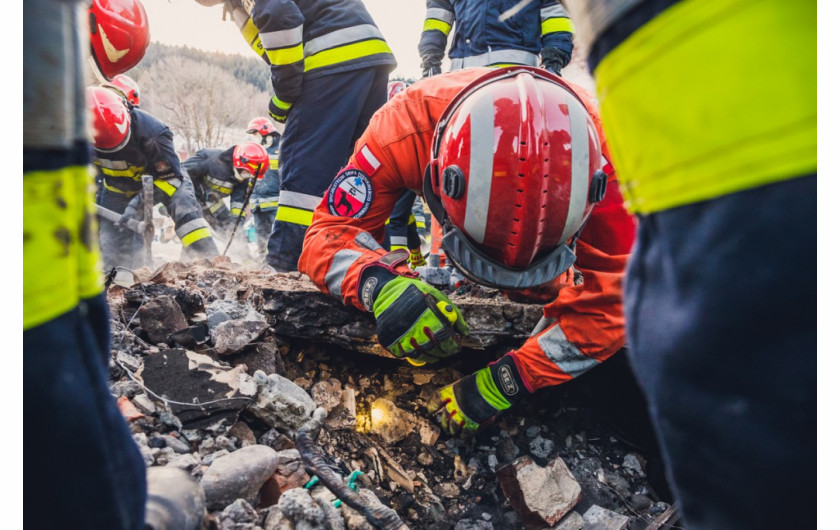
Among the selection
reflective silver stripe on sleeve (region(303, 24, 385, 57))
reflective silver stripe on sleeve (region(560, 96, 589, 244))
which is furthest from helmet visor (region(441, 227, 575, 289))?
reflective silver stripe on sleeve (region(303, 24, 385, 57))

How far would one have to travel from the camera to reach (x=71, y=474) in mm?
499

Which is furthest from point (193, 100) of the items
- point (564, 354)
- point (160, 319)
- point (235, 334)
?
point (564, 354)

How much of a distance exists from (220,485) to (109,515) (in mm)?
841

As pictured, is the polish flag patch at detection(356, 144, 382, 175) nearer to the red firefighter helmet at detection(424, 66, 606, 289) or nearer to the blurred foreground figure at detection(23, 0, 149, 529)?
the red firefighter helmet at detection(424, 66, 606, 289)

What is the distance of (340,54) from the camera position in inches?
117

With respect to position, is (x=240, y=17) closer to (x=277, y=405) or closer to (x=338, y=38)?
(x=338, y=38)

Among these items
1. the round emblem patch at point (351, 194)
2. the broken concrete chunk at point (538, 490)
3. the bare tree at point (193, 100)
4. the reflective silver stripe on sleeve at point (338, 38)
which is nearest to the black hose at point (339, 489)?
the broken concrete chunk at point (538, 490)

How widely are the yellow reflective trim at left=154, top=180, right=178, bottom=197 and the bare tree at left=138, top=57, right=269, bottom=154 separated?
23.3 metres

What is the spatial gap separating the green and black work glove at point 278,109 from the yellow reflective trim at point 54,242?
2.88 metres

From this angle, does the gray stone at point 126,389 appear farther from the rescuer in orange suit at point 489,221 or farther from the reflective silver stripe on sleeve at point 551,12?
the reflective silver stripe on sleeve at point 551,12

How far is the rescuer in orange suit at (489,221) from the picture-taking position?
167 centimetres

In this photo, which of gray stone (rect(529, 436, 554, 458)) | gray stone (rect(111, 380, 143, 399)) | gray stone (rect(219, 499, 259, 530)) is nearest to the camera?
gray stone (rect(219, 499, 259, 530))

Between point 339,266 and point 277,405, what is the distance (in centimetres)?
69

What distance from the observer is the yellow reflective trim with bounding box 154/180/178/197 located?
518 centimetres
